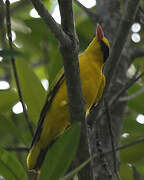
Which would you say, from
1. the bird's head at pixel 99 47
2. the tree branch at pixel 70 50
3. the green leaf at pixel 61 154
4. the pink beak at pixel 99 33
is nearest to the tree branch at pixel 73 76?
the tree branch at pixel 70 50

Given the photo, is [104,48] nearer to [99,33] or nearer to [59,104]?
[99,33]

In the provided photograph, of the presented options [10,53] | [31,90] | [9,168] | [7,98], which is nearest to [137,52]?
[31,90]

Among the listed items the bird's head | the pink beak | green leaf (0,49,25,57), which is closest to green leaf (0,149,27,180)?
green leaf (0,49,25,57)

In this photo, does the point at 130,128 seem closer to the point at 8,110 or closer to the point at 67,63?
the point at 8,110

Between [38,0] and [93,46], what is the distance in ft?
4.88

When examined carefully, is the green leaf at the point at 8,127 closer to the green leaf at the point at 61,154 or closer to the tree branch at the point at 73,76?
the tree branch at the point at 73,76

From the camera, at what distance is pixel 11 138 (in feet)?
8.34

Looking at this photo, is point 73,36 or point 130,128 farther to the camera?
point 130,128

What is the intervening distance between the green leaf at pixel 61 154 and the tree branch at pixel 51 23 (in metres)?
0.32

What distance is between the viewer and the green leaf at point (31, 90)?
2.34 metres

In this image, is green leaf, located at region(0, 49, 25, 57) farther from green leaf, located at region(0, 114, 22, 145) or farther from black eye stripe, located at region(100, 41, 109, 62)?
black eye stripe, located at region(100, 41, 109, 62)

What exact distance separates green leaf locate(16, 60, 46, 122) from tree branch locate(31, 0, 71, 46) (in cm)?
81

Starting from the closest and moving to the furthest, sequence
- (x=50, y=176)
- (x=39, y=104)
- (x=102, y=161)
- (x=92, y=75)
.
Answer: (x=50, y=176)
(x=102, y=161)
(x=39, y=104)
(x=92, y=75)

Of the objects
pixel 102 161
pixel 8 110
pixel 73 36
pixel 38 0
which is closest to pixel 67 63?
pixel 73 36
